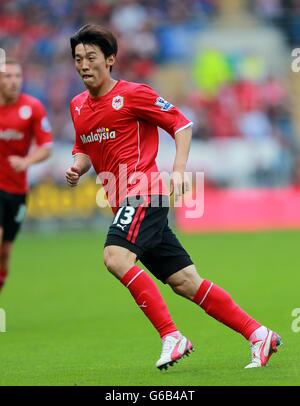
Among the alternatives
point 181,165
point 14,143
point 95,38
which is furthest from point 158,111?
point 14,143

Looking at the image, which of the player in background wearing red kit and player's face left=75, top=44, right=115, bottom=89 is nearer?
player's face left=75, top=44, right=115, bottom=89

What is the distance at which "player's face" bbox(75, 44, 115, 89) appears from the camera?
23.9 feet

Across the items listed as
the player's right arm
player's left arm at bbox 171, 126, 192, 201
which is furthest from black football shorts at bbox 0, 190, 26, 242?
player's left arm at bbox 171, 126, 192, 201

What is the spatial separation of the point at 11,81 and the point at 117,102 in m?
3.86

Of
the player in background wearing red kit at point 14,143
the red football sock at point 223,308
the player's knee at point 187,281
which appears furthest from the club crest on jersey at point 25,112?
the red football sock at point 223,308

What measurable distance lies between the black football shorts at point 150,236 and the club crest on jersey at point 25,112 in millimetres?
4122

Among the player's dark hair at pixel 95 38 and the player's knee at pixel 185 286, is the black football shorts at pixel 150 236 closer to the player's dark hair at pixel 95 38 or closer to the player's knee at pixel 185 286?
the player's knee at pixel 185 286

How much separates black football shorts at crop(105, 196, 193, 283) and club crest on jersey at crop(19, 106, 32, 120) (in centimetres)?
412

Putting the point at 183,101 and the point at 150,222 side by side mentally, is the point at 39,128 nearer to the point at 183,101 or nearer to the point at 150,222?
the point at 150,222

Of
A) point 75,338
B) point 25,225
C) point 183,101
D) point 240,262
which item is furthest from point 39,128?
point 183,101

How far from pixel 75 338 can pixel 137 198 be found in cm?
251

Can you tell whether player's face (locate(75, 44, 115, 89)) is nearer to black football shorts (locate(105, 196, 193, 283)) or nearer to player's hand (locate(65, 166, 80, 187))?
player's hand (locate(65, 166, 80, 187))

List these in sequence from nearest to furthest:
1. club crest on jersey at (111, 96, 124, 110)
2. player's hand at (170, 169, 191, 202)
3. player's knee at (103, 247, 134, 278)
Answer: player's hand at (170, 169, 191, 202) < player's knee at (103, 247, 134, 278) < club crest on jersey at (111, 96, 124, 110)

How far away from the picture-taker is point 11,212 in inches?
447
